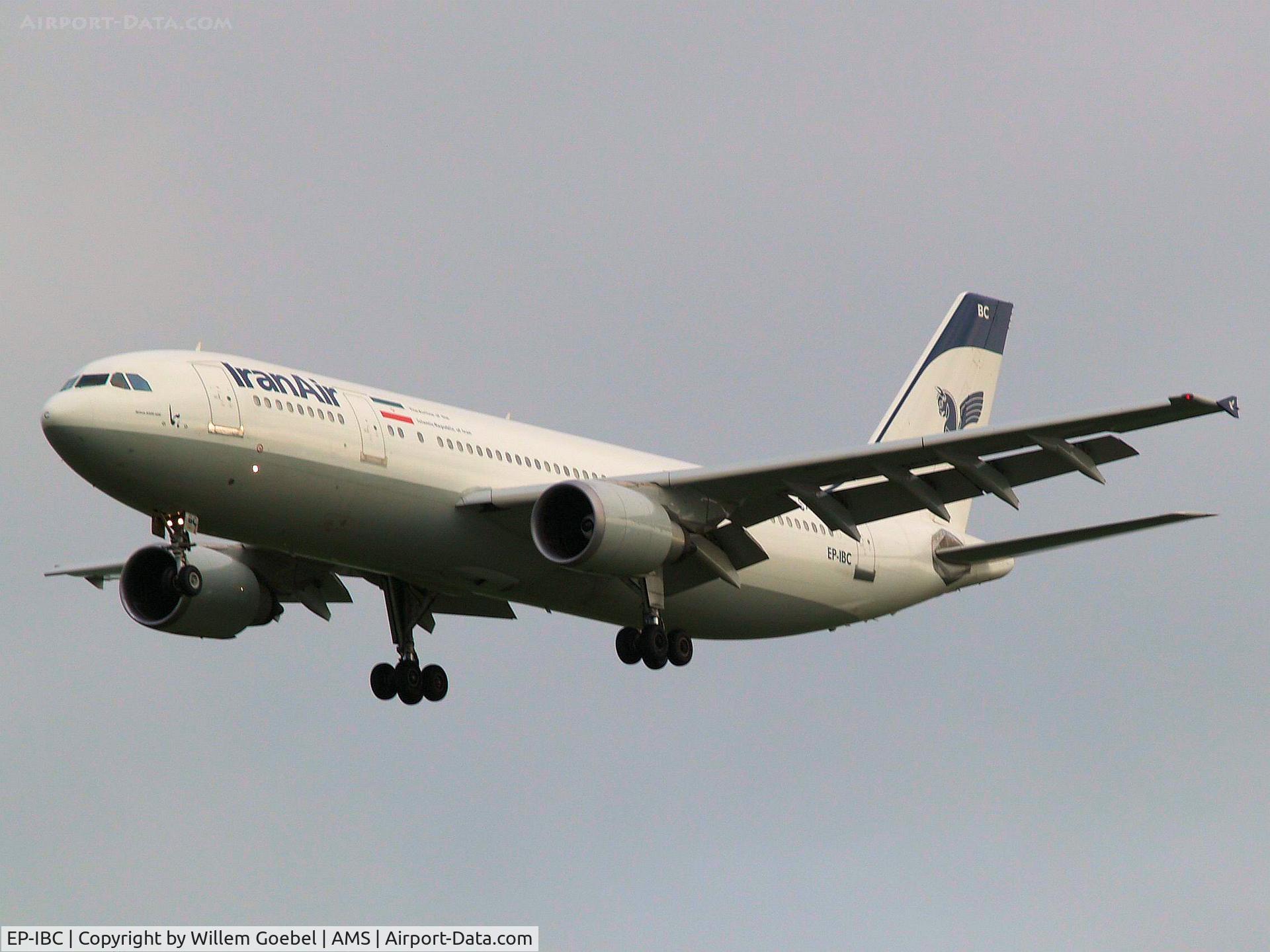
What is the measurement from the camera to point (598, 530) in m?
35.2

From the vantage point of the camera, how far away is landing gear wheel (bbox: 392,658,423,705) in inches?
1608

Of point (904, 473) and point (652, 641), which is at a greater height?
point (904, 473)

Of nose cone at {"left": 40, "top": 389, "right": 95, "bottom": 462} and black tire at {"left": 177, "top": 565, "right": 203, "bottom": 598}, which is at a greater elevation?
nose cone at {"left": 40, "top": 389, "right": 95, "bottom": 462}

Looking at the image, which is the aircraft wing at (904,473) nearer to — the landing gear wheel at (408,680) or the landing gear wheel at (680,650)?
the landing gear wheel at (680,650)

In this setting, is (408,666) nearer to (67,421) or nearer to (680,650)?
(680,650)

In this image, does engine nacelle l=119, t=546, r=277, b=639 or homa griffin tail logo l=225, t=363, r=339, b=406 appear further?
engine nacelle l=119, t=546, r=277, b=639

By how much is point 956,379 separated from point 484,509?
57.6ft

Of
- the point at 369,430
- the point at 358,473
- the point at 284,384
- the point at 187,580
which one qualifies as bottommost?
the point at 187,580

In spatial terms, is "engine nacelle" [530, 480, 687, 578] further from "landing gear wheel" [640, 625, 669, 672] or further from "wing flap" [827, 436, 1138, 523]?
"wing flap" [827, 436, 1138, 523]

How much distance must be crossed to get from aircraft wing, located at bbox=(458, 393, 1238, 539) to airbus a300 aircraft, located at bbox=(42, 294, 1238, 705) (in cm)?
5

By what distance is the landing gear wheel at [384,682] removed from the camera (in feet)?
134

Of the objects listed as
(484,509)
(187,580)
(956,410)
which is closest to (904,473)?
(484,509)

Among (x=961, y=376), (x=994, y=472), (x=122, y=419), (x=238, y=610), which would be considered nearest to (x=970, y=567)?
(x=961, y=376)

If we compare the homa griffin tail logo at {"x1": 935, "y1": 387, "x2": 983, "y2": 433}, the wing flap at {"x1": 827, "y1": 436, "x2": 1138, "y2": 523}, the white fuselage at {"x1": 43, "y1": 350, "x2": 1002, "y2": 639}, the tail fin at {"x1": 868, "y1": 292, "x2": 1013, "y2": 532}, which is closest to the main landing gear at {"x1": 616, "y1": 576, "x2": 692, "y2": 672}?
the white fuselage at {"x1": 43, "y1": 350, "x2": 1002, "y2": 639}
